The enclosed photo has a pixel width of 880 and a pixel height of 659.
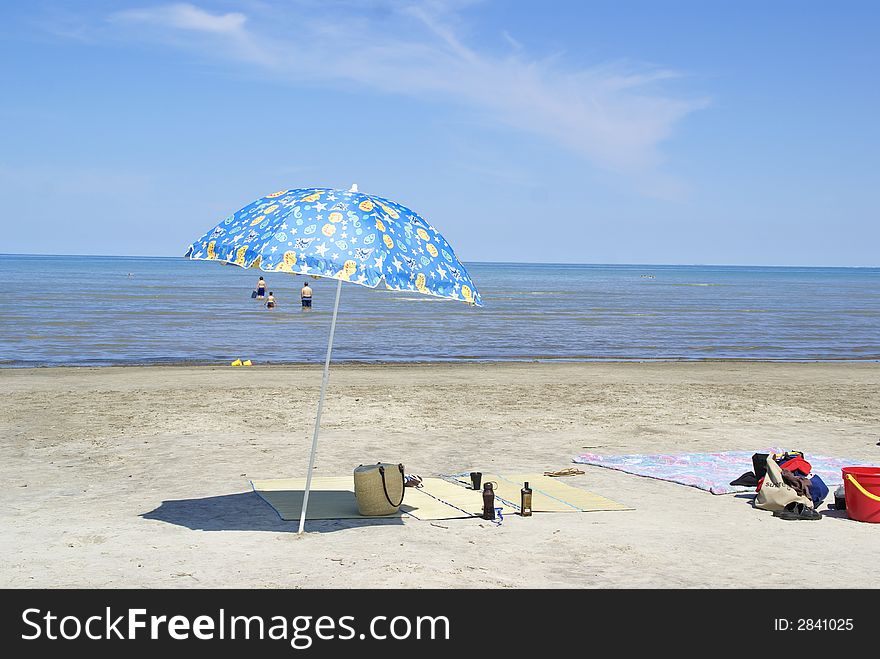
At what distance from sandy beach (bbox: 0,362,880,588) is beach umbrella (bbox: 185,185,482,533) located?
52.1 inches

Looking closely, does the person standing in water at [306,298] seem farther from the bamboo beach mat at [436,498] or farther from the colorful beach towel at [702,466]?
the bamboo beach mat at [436,498]

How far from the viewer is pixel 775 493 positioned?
402 inches

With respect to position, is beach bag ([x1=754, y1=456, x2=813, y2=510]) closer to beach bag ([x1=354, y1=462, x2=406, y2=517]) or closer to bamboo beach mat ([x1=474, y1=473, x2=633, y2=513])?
bamboo beach mat ([x1=474, y1=473, x2=633, y2=513])

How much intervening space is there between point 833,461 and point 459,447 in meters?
4.70

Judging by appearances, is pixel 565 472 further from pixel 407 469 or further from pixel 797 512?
pixel 797 512

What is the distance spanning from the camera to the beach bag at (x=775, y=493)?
1010cm

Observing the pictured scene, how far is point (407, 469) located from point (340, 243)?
15.3 ft

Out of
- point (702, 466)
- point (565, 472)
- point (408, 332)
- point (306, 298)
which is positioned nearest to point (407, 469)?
point (565, 472)

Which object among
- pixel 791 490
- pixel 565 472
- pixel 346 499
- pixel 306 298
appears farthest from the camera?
pixel 306 298

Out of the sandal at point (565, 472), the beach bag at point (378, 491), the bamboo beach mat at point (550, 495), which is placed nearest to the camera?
the beach bag at point (378, 491)

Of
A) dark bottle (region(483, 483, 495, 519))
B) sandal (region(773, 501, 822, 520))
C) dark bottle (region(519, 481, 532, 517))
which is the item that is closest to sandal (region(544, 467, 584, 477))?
dark bottle (region(519, 481, 532, 517))

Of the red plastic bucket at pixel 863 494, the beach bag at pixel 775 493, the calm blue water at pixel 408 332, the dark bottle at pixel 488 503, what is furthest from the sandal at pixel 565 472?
the calm blue water at pixel 408 332

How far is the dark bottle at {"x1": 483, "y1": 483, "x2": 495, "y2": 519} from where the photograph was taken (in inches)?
376

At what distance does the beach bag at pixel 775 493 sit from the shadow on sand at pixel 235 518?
Result: 3.64 m
